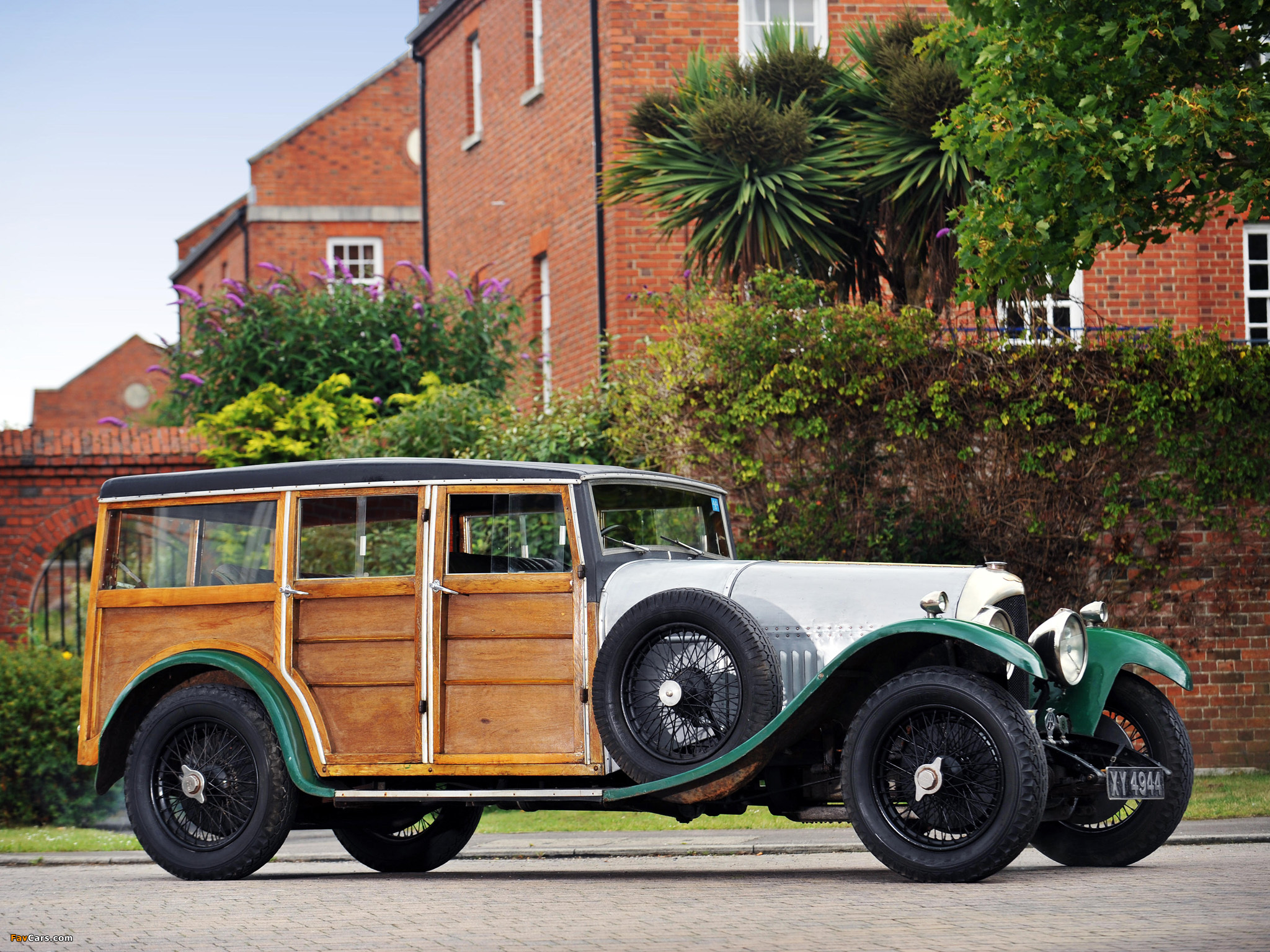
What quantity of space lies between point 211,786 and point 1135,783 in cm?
447

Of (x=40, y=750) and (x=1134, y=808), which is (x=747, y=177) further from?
(x=1134, y=808)

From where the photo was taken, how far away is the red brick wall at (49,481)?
58.3 ft

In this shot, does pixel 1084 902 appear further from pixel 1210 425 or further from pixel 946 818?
pixel 1210 425

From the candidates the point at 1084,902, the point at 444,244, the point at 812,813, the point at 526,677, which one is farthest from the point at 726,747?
the point at 444,244

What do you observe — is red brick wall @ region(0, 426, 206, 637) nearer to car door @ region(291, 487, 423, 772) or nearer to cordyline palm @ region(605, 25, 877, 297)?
cordyline palm @ region(605, 25, 877, 297)

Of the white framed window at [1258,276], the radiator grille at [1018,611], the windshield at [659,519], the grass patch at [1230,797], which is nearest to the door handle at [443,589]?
the windshield at [659,519]

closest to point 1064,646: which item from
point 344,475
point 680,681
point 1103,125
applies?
point 680,681

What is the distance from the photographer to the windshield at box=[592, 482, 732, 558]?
764cm

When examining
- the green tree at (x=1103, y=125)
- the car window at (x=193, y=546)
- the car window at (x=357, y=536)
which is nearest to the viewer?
the car window at (x=357, y=536)

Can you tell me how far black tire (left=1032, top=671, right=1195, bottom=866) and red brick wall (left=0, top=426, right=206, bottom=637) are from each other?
12.7 meters

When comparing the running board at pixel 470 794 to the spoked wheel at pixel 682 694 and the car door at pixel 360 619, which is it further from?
the spoked wheel at pixel 682 694

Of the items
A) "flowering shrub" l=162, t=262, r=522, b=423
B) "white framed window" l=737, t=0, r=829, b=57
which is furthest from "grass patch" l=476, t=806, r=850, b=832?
"white framed window" l=737, t=0, r=829, b=57

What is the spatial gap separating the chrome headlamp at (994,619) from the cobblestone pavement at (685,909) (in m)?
1.10

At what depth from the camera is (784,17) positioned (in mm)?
18375
